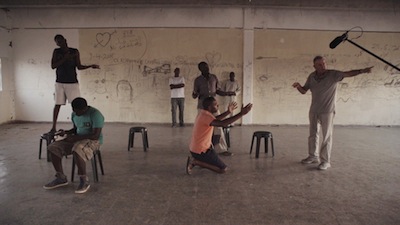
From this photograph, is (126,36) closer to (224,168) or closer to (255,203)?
(224,168)

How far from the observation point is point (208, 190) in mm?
4133

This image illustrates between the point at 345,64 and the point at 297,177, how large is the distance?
19.9ft

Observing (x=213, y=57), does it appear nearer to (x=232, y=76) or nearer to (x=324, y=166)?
(x=232, y=76)

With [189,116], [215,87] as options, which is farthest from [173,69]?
[215,87]

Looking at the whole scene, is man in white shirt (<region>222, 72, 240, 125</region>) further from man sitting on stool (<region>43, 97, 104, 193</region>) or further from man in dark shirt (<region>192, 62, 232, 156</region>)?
man sitting on stool (<region>43, 97, 104, 193</region>)

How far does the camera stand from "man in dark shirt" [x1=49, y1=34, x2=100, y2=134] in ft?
17.9

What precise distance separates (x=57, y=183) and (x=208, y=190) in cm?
192

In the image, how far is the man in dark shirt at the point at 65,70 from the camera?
5441mm

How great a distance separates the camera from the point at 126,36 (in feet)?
31.1

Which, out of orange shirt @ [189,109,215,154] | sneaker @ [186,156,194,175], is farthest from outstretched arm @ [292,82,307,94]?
sneaker @ [186,156,194,175]

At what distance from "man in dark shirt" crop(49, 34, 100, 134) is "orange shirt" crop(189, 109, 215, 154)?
2.07 meters

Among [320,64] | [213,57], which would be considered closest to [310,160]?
[320,64]

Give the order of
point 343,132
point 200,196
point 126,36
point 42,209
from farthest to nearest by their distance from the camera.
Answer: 1. point 126,36
2. point 343,132
3. point 200,196
4. point 42,209

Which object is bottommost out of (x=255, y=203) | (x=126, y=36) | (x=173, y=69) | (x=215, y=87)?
(x=255, y=203)
